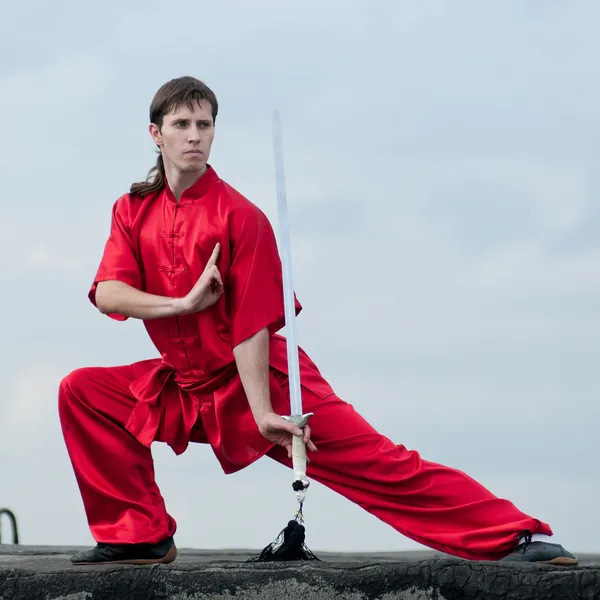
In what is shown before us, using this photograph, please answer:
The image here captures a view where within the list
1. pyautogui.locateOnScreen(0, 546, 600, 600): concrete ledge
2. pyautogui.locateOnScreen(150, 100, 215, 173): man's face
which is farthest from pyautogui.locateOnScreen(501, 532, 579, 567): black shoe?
pyautogui.locateOnScreen(150, 100, 215, 173): man's face

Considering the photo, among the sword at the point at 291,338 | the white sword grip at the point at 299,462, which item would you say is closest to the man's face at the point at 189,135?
the sword at the point at 291,338

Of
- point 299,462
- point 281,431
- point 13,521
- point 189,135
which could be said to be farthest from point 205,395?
point 13,521

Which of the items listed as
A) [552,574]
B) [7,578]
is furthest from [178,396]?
[552,574]

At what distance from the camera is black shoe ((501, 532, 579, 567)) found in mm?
3363

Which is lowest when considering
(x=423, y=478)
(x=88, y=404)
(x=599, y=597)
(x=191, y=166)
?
(x=599, y=597)

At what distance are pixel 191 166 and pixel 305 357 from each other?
2.13ft

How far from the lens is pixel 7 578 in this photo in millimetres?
3496

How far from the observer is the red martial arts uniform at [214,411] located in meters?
3.45

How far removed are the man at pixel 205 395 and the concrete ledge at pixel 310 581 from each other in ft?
0.66

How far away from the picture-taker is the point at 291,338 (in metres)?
3.34

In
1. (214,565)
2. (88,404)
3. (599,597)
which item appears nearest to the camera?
(599,597)

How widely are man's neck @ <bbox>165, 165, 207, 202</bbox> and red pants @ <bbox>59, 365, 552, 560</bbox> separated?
569mm

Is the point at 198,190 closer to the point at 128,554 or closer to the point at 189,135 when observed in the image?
the point at 189,135

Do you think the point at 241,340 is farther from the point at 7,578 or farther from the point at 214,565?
the point at 7,578
